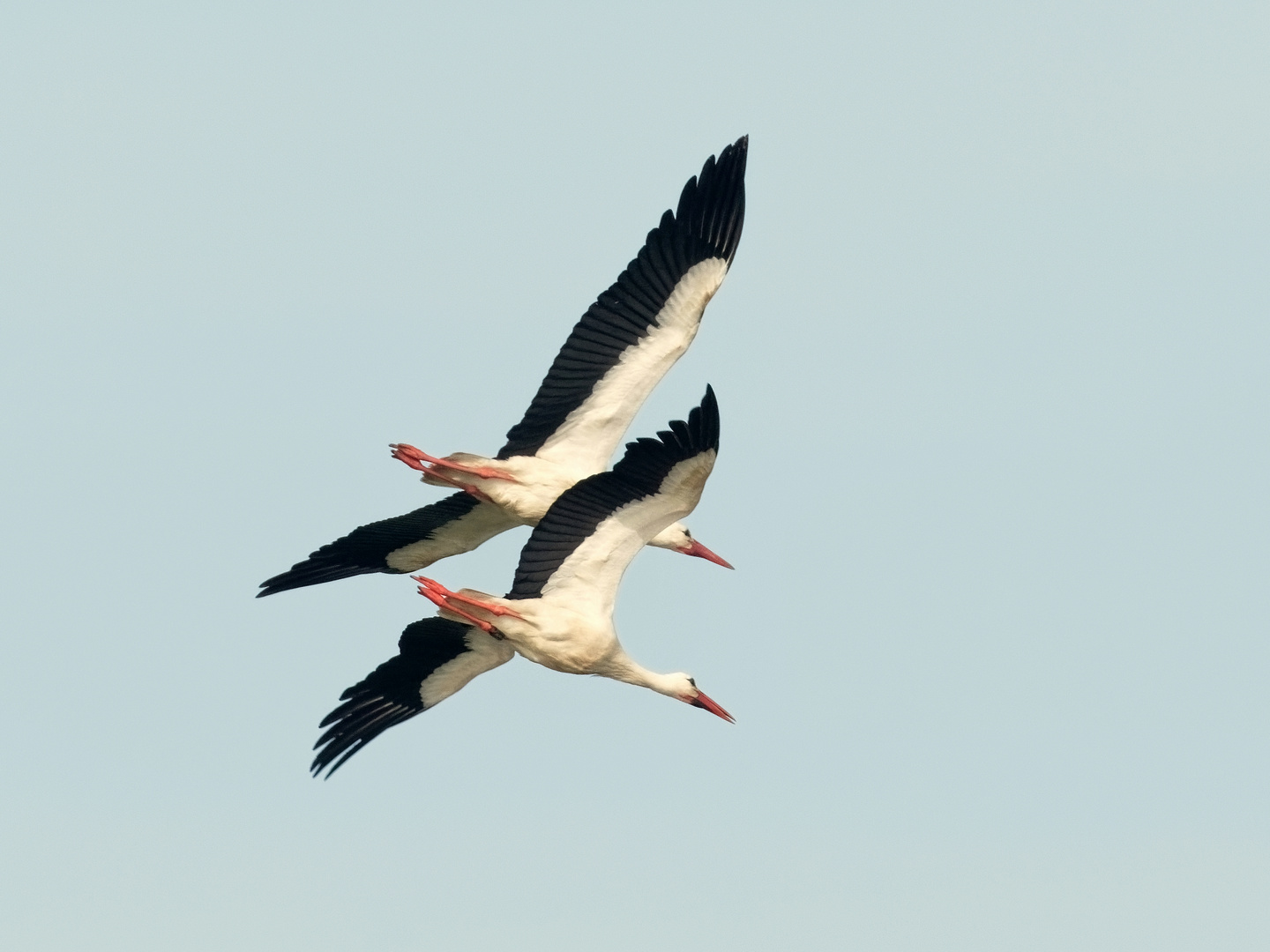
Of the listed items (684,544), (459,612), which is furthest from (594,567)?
(684,544)

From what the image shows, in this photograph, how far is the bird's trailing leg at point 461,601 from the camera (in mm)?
18234

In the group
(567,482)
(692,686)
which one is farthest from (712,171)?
(692,686)

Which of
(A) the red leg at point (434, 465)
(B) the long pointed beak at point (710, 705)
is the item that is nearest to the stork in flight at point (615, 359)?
(A) the red leg at point (434, 465)

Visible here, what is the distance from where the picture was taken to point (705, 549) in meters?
22.8

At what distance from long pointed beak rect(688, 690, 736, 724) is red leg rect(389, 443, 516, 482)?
234 centimetres

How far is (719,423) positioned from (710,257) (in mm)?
3618

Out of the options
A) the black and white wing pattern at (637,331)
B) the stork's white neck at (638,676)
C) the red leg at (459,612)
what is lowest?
the red leg at (459,612)

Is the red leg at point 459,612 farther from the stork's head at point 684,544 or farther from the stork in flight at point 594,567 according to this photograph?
the stork's head at point 684,544

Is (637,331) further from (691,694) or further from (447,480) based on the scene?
(691,694)

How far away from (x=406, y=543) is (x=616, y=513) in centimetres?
409

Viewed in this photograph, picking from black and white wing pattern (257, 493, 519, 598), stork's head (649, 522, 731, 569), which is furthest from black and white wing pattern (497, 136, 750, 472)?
stork's head (649, 522, 731, 569)

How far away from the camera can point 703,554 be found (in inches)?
894

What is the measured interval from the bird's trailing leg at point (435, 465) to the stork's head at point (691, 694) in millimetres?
2148

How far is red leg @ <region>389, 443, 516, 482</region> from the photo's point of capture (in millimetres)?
20031
